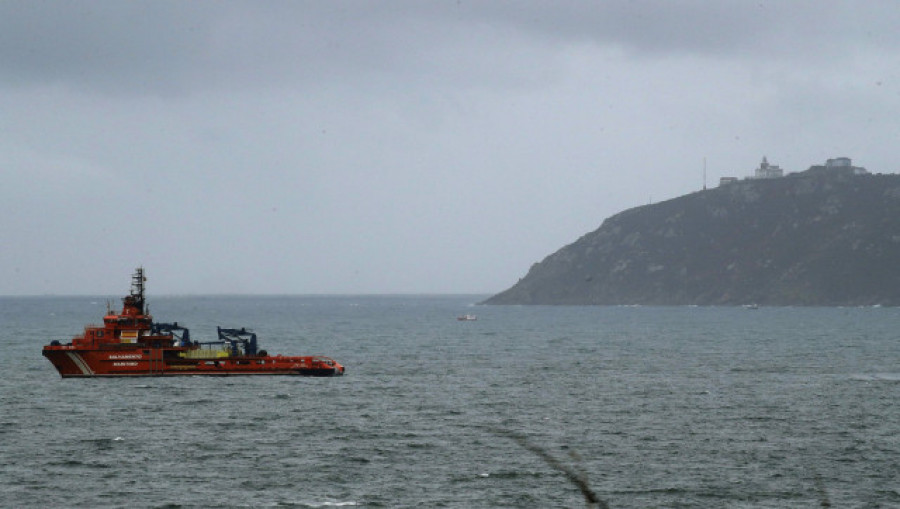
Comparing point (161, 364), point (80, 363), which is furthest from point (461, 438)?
point (80, 363)

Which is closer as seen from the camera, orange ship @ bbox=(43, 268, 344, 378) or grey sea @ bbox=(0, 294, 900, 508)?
grey sea @ bbox=(0, 294, 900, 508)

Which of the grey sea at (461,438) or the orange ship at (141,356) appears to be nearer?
the grey sea at (461,438)

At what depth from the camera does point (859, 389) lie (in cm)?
9188

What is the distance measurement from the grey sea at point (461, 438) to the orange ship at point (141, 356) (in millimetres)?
1296

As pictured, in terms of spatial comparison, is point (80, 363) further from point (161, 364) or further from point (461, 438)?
point (461, 438)

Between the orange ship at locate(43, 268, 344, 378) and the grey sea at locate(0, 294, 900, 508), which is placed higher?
the orange ship at locate(43, 268, 344, 378)

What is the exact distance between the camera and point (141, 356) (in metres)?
97.1

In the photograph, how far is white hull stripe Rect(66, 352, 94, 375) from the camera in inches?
3770

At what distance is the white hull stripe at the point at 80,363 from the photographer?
314 feet

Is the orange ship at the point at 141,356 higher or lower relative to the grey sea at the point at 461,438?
higher

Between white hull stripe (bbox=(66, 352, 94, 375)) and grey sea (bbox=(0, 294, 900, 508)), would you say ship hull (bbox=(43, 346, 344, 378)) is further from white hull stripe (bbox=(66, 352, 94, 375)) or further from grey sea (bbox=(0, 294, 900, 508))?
grey sea (bbox=(0, 294, 900, 508))

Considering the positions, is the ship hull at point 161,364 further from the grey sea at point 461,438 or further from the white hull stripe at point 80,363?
the grey sea at point 461,438

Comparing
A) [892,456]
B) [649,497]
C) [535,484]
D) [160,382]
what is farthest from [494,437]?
[160,382]

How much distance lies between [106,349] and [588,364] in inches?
2146
